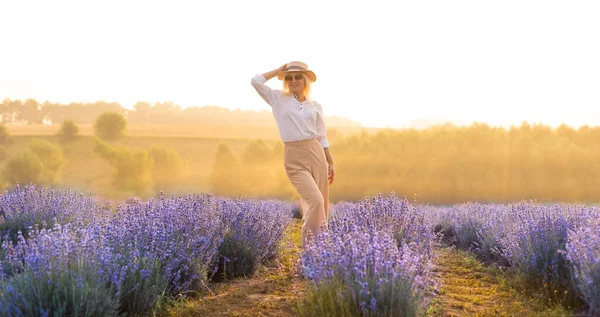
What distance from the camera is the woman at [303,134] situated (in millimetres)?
4160

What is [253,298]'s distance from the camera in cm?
353

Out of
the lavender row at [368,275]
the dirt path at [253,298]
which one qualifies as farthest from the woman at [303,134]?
the lavender row at [368,275]

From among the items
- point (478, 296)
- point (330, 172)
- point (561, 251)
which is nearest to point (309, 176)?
point (330, 172)

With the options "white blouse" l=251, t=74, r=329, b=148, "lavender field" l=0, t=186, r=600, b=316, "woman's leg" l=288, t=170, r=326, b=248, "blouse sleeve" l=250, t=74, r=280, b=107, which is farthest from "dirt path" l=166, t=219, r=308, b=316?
"blouse sleeve" l=250, t=74, r=280, b=107

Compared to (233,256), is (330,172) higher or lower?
higher

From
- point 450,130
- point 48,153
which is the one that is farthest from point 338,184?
point 48,153

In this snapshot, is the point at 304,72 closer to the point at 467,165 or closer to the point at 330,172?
the point at 330,172

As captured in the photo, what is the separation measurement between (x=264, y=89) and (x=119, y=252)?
1.93m

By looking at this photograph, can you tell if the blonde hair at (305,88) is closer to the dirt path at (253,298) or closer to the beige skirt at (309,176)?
the beige skirt at (309,176)

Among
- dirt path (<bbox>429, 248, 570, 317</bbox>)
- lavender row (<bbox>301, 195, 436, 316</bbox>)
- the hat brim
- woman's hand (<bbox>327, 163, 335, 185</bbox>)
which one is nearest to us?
lavender row (<bbox>301, 195, 436, 316</bbox>)

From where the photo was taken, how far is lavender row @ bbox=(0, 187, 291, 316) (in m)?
2.49

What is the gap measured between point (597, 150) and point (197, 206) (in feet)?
42.2

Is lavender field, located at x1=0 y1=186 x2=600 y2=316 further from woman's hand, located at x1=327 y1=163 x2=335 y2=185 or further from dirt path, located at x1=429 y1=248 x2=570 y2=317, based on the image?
woman's hand, located at x1=327 y1=163 x2=335 y2=185

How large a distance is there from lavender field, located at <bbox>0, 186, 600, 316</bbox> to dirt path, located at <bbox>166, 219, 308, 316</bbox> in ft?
0.43
